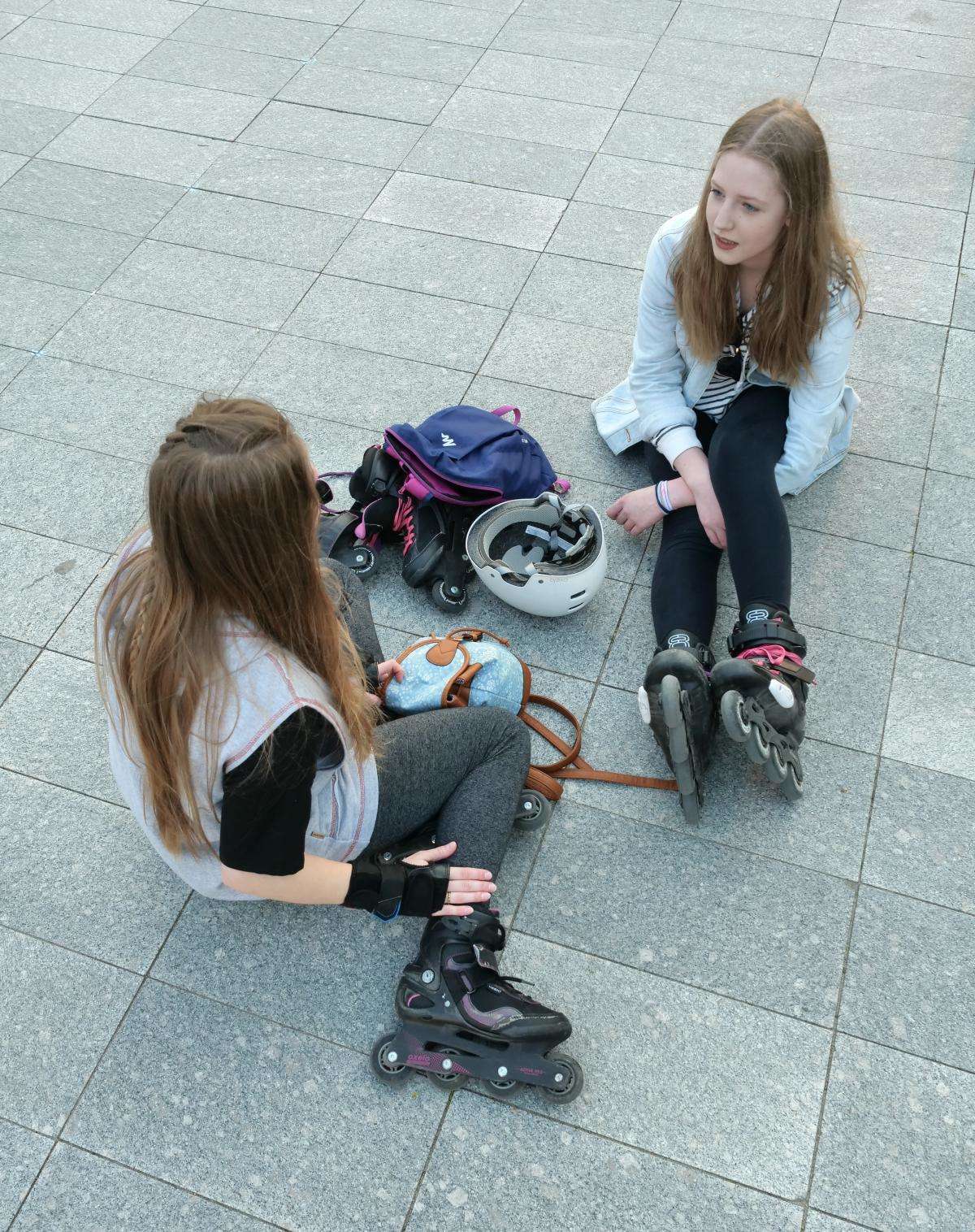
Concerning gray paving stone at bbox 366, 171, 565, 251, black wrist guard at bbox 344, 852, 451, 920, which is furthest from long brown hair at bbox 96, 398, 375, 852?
gray paving stone at bbox 366, 171, 565, 251

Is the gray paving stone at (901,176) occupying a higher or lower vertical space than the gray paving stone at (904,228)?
higher

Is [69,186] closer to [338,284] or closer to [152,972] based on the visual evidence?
[338,284]

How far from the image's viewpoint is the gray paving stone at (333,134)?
4.72m

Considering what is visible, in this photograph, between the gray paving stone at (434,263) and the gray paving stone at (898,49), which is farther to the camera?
the gray paving stone at (898,49)

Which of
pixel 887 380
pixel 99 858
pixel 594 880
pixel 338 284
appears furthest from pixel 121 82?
pixel 594 880

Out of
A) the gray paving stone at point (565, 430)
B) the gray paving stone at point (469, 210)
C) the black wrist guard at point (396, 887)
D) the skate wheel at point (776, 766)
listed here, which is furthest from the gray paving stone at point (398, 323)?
the black wrist guard at point (396, 887)

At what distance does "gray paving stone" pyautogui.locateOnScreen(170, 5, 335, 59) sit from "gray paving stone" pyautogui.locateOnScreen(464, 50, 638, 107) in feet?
2.83

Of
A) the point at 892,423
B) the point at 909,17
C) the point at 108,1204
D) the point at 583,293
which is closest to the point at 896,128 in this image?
the point at 909,17

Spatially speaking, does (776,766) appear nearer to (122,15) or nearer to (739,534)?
(739,534)

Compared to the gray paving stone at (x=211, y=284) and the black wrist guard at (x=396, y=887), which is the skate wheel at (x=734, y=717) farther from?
the gray paving stone at (x=211, y=284)

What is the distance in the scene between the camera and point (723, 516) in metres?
2.83

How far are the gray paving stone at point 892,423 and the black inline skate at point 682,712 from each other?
4.38ft

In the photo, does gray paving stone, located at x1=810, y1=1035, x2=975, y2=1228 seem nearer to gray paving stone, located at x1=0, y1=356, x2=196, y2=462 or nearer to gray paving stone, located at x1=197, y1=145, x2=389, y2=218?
gray paving stone, located at x1=0, y1=356, x2=196, y2=462

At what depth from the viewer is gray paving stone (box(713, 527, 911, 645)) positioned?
3021 millimetres
